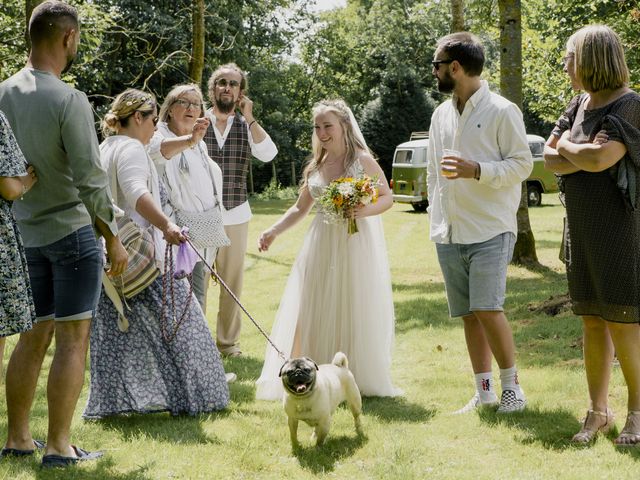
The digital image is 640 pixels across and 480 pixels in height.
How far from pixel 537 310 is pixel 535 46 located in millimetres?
16265

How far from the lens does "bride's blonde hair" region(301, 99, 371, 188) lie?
249 inches

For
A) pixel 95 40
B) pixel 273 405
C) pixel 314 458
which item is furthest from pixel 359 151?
pixel 95 40

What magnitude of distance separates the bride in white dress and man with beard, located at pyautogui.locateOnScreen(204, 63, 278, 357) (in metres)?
1.49

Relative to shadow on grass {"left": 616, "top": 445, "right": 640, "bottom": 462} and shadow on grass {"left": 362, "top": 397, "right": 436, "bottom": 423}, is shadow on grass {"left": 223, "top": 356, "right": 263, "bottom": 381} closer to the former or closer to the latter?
shadow on grass {"left": 362, "top": 397, "right": 436, "bottom": 423}

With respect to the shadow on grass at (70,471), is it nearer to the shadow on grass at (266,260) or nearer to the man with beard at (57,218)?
the man with beard at (57,218)

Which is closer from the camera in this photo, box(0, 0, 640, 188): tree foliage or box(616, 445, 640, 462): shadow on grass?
box(616, 445, 640, 462): shadow on grass

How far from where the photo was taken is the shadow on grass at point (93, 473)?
437cm

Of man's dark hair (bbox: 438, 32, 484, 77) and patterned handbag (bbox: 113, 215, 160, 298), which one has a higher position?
man's dark hair (bbox: 438, 32, 484, 77)

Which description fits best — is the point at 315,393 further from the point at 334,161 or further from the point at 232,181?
the point at 232,181

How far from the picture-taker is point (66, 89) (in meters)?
4.28

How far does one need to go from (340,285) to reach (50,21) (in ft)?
9.77

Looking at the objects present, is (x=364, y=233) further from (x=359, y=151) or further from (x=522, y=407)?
(x=522, y=407)

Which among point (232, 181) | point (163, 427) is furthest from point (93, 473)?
point (232, 181)

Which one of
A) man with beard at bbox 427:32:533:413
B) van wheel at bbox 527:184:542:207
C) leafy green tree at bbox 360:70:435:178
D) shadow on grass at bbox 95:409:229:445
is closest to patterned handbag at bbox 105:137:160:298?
shadow on grass at bbox 95:409:229:445
